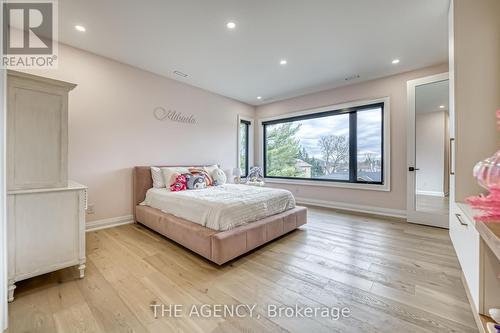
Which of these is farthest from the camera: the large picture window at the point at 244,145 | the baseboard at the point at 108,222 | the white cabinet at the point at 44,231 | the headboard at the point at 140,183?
the large picture window at the point at 244,145

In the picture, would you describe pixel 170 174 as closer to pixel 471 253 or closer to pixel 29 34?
pixel 29 34

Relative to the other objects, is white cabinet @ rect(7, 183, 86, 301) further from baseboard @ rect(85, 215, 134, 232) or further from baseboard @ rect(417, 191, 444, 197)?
baseboard @ rect(417, 191, 444, 197)

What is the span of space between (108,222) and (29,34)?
2742 millimetres

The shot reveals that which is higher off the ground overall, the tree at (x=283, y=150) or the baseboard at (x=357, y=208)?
the tree at (x=283, y=150)

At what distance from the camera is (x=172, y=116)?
4160 mm

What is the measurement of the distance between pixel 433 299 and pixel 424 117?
315 centimetres

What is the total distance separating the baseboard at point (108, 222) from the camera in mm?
3145

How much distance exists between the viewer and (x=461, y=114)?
2.07m

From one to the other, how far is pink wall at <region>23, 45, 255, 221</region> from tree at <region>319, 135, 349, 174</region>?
298cm

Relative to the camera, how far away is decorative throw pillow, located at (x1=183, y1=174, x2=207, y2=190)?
3.54 meters

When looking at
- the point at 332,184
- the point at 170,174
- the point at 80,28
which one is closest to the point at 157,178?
the point at 170,174

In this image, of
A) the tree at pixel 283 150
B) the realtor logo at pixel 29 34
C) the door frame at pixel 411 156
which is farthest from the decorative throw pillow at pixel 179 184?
the door frame at pixel 411 156

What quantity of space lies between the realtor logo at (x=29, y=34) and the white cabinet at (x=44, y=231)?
172 cm

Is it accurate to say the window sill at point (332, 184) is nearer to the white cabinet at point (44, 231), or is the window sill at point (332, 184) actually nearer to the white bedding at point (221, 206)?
the white bedding at point (221, 206)
